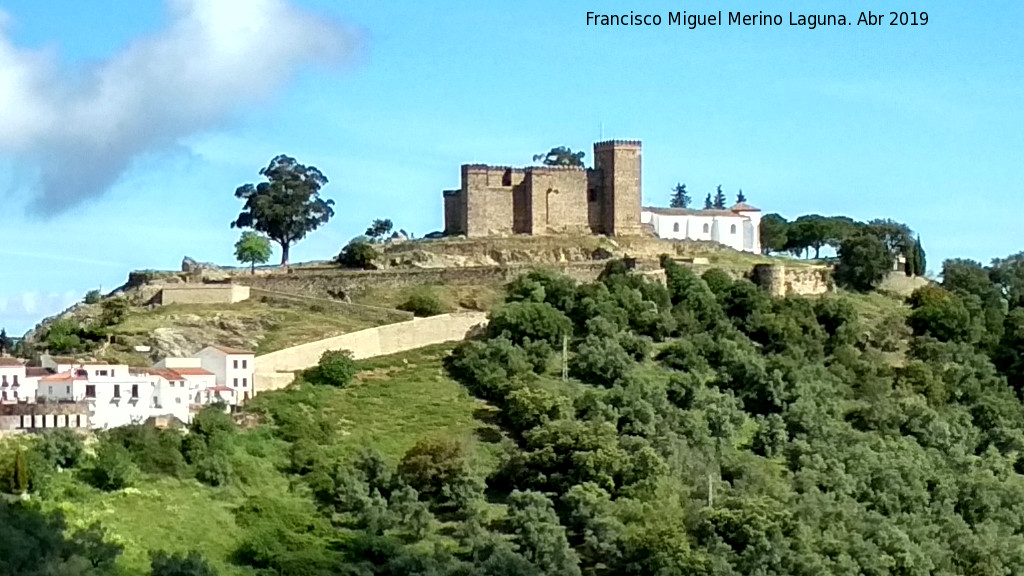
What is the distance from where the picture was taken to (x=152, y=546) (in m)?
40.2

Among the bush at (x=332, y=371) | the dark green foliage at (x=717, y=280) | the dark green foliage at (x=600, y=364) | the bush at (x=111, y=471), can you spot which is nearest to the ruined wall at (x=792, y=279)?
the dark green foliage at (x=717, y=280)

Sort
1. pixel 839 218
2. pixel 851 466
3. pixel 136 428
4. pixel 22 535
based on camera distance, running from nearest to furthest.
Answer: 1. pixel 22 535
2. pixel 136 428
3. pixel 851 466
4. pixel 839 218

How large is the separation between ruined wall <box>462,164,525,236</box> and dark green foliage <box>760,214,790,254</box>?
12.9m

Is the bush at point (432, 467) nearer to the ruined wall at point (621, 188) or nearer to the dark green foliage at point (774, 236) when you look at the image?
the ruined wall at point (621, 188)

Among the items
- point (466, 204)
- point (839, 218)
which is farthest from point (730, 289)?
point (839, 218)

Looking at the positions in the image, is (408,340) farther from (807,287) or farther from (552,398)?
(807,287)

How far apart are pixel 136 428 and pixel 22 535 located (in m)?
6.60

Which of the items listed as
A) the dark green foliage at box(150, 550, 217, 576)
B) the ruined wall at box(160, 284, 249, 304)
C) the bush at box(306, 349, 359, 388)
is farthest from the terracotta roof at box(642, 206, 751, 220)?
the dark green foliage at box(150, 550, 217, 576)

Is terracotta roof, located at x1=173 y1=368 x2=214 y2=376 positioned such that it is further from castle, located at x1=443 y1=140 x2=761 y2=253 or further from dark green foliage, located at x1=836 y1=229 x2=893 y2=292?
dark green foliage, located at x1=836 y1=229 x2=893 y2=292

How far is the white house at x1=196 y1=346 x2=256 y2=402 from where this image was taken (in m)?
48.7

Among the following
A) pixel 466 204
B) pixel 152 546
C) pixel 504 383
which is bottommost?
pixel 152 546

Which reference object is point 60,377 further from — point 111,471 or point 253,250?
point 253,250

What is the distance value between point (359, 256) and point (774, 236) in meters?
17.7

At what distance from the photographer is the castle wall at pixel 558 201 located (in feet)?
202
